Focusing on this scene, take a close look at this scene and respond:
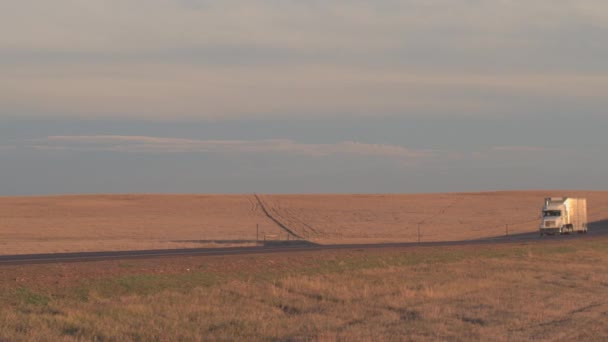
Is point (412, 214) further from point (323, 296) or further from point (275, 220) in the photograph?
point (323, 296)

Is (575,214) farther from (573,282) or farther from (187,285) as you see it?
(187,285)

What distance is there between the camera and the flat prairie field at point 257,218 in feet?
217

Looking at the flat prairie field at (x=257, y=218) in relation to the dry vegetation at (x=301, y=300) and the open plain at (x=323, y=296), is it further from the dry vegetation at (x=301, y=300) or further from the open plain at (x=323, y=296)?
the dry vegetation at (x=301, y=300)

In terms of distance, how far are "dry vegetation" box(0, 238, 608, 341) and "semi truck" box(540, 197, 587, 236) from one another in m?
32.8

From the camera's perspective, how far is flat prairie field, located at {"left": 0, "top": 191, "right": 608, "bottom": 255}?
66.0m

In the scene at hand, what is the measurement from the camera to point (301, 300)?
23.1 meters

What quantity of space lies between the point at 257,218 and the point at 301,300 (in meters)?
67.4

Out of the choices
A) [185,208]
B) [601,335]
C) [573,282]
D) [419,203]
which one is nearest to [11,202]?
[185,208]

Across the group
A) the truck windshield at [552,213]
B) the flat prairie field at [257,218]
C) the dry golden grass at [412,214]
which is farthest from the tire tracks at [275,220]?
the truck windshield at [552,213]

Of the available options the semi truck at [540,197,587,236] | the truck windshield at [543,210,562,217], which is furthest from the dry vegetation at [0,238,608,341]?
the truck windshield at [543,210,562,217]

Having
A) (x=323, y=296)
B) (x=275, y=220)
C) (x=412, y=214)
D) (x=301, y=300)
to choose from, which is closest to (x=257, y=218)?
(x=275, y=220)

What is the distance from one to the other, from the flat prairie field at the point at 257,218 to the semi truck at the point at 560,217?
7.07 meters

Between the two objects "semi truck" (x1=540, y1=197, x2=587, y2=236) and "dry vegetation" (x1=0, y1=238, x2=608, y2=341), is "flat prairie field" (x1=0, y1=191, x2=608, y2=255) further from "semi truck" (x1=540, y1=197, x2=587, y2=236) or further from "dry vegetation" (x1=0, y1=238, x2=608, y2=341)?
"dry vegetation" (x1=0, y1=238, x2=608, y2=341)

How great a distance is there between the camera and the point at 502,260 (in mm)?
36281
